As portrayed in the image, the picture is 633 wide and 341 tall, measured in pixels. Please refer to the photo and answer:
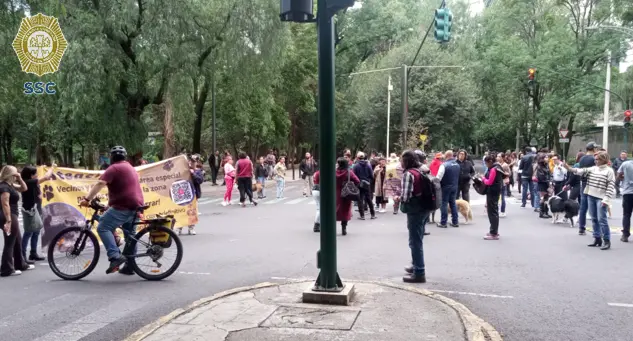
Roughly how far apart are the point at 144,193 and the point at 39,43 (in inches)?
349

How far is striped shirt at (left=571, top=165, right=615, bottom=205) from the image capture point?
393 inches

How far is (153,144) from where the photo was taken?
44.3m

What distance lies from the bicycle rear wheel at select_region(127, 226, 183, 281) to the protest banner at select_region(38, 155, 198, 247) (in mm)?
2239

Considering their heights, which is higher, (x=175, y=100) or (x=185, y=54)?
(x=185, y=54)

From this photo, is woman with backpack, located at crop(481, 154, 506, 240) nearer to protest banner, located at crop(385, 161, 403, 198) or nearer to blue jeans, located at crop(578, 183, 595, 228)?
blue jeans, located at crop(578, 183, 595, 228)

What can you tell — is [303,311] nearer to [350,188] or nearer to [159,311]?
[159,311]

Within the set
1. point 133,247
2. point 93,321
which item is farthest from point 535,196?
point 93,321

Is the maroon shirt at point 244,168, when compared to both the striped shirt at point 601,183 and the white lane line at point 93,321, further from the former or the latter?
the white lane line at point 93,321

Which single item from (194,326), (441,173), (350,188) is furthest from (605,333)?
(441,173)

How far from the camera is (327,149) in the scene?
5941 millimetres

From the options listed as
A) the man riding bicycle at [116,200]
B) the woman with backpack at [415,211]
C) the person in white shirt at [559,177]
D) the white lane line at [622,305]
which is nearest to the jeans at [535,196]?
the person in white shirt at [559,177]

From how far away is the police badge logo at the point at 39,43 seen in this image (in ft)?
52.6

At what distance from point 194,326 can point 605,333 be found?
3.87 m

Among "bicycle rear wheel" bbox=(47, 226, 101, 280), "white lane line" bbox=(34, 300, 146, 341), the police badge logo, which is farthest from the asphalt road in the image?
the police badge logo
